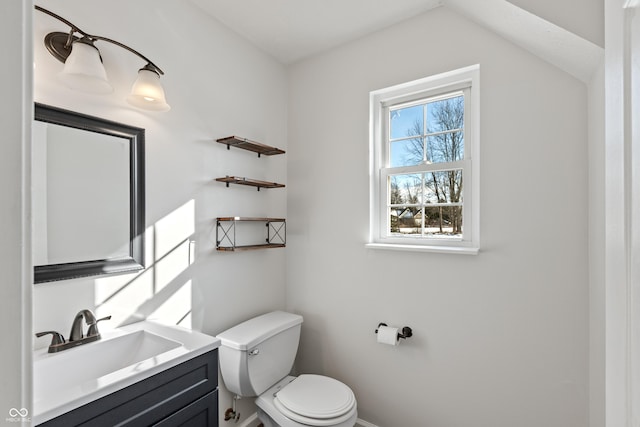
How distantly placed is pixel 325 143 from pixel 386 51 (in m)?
0.69

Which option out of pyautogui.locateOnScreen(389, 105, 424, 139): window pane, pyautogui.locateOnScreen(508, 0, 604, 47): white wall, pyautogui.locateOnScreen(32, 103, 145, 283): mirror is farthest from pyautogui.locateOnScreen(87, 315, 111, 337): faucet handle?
pyautogui.locateOnScreen(508, 0, 604, 47): white wall

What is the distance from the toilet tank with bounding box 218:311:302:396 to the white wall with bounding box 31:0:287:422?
0.16m

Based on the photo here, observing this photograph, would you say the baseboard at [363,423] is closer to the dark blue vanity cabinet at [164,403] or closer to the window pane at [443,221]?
the dark blue vanity cabinet at [164,403]

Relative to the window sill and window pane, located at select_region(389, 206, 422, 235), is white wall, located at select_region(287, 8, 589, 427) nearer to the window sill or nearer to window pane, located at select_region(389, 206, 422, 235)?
the window sill

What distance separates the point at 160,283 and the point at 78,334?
39 centimetres

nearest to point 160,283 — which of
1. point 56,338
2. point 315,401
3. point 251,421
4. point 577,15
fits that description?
point 56,338

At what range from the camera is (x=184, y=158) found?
5.51 ft

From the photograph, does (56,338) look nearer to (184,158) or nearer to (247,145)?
(184,158)

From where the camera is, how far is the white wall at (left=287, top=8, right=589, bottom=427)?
56.4 inches

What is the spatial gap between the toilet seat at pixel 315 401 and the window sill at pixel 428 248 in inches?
33.6

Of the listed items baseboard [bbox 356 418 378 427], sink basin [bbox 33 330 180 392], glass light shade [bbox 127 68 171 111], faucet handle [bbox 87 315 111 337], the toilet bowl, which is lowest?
baseboard [bbox 356 418 378 427]

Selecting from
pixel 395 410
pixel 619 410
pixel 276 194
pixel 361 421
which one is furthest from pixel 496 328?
pixel 276 194

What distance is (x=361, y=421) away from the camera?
1.98 metres

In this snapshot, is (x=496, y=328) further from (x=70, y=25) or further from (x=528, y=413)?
(x=70, y=25)
